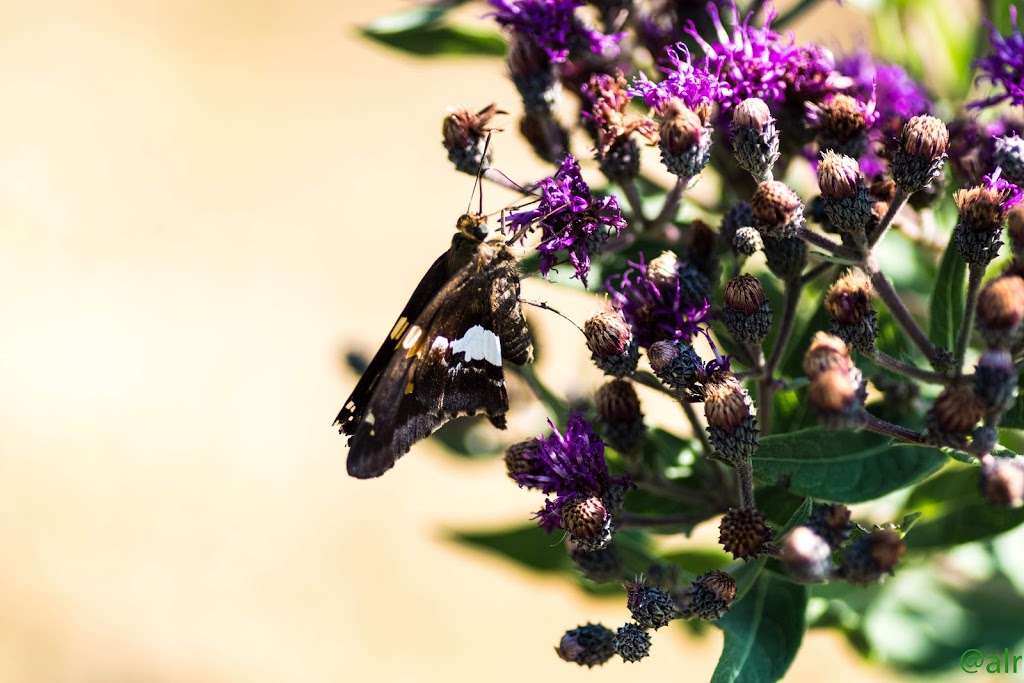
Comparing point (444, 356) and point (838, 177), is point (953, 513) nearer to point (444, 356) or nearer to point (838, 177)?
point (838, 177)

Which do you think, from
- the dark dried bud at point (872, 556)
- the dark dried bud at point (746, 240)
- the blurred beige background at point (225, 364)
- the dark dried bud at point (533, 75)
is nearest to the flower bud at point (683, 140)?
the dark dried bud at point (746, 240)

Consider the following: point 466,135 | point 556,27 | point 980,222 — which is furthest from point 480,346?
point 980,222

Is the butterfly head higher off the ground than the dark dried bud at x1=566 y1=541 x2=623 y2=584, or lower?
higher

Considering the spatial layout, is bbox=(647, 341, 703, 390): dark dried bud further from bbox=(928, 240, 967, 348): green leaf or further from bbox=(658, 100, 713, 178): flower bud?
bbox=(928, 240, 967, 348): green leaf

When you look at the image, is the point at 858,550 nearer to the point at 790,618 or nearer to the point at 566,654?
the point at 790,618

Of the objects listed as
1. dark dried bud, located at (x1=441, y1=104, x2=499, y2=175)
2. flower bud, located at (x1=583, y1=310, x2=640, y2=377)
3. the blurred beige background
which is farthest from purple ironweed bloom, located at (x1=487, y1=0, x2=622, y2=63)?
the blurred beige background

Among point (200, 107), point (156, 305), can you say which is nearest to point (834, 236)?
point (156, 305)
